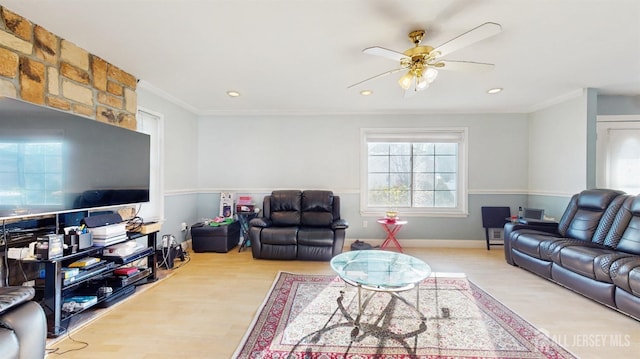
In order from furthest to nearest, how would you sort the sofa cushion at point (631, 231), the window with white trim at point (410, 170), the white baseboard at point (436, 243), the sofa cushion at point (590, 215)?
the window with white trim at point (410, 170) → the white baseboard at point (436, 243) → the sofa cushion at point (590, 215) → the sofa cushion at point (631, 231)

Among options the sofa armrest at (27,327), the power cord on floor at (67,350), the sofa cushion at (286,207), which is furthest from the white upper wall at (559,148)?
the power cord on floor at (67,350)

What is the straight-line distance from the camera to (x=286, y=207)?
4.24 m

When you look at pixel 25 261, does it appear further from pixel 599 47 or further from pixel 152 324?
pixel 599 47

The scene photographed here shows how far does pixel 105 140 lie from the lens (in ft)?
8.14

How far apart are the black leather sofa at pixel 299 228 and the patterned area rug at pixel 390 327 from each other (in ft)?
3.02

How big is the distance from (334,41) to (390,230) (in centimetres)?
317

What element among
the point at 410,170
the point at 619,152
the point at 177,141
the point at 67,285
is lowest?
the point at 67,285

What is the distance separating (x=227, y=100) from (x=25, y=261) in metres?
2.90

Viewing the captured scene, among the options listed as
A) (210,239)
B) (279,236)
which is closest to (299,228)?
(279,236)

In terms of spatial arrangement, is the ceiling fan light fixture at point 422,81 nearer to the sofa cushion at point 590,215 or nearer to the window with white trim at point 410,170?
the window with white trim at point 410,170

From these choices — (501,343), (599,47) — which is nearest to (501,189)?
(599,47)

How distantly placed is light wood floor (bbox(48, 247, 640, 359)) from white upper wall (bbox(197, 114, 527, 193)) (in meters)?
1.67

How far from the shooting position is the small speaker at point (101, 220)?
233 centimetres

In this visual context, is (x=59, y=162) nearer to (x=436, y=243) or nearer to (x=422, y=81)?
(x=422, y=81)
